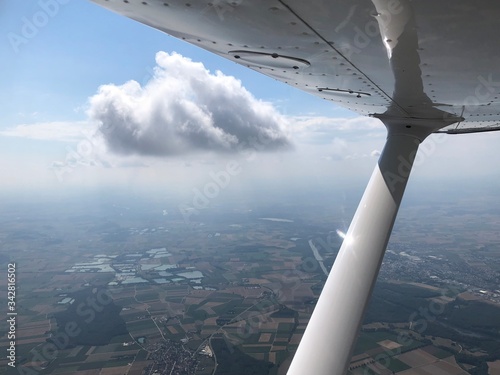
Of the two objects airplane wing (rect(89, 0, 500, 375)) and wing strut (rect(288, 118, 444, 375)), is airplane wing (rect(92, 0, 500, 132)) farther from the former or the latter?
wing strut (rect(288, 118, 444, 375))

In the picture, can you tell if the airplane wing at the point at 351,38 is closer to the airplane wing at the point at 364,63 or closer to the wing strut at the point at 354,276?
the airplane wing at the point at 364,63

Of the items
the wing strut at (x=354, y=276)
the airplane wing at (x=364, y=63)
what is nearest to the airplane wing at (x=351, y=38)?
the airplane wing at (x=364, y=63)

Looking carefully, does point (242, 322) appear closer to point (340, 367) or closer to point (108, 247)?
point (340, 367)

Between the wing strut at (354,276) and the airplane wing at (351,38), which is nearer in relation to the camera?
the airplane wing at (351,38)

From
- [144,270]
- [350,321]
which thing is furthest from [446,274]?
[350,321]

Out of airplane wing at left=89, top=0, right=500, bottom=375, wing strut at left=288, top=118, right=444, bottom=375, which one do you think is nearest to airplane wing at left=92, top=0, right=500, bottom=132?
airplane wing at left=89, top=0, right=500, bottom=375

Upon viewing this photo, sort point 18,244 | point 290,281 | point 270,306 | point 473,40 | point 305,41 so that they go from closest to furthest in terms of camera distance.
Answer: point 473,40
point 305,41
point 270,306
point 290,281
point 18,244

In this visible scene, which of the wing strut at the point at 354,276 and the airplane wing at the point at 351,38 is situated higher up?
the airplane wing at the point at 351,38
